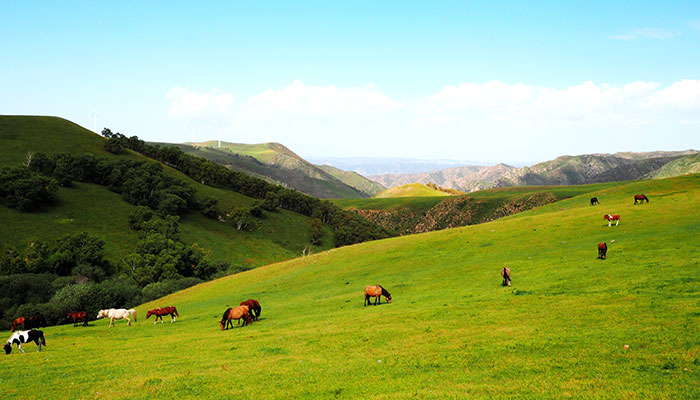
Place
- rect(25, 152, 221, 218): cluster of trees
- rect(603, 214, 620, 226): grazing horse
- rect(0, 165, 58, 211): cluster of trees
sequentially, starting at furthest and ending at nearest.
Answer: rect(25, 152, 221, 218): cluster of trees → rect(0, 165, 58, 211): cluster of trees → rect(603, 214, 620, 226): grazing horse

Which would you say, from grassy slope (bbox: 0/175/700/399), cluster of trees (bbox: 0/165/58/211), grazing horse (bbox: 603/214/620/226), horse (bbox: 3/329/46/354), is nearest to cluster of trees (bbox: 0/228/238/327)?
cluster of trees (bbox: 0/165/58/211)

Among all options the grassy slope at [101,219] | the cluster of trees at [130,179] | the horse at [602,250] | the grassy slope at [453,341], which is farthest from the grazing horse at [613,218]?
the cluster of trees at [130,179]

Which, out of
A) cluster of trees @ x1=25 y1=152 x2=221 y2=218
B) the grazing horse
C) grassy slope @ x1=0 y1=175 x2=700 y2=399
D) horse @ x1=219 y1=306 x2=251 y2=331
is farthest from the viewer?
cluster of trees @ x1=25 y1=152 x2=221 y2=218

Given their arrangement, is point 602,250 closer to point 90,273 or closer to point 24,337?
point 24,337

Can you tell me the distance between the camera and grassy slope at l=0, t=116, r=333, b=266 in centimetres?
10431

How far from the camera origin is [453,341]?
1772cm

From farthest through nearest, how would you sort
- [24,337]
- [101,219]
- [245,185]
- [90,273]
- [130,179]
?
[245,185]
[130,179]
[101,219]
[90,273]
[24,337]

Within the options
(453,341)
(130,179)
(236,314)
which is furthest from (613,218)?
(130,179)

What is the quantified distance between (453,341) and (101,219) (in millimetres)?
126478

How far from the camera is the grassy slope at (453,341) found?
12742 mm

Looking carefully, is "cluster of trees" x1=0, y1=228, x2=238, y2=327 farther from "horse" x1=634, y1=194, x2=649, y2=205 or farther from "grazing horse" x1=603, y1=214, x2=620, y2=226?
"horse" x1=634, y1=194, x2=649, y2=205

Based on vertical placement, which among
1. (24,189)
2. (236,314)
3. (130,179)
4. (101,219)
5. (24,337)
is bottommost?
(236,314)

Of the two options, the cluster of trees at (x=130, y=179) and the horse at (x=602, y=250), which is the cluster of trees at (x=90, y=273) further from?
the horse at (x=602, y=250)

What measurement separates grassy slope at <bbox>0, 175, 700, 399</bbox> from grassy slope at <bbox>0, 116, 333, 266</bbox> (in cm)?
8919
